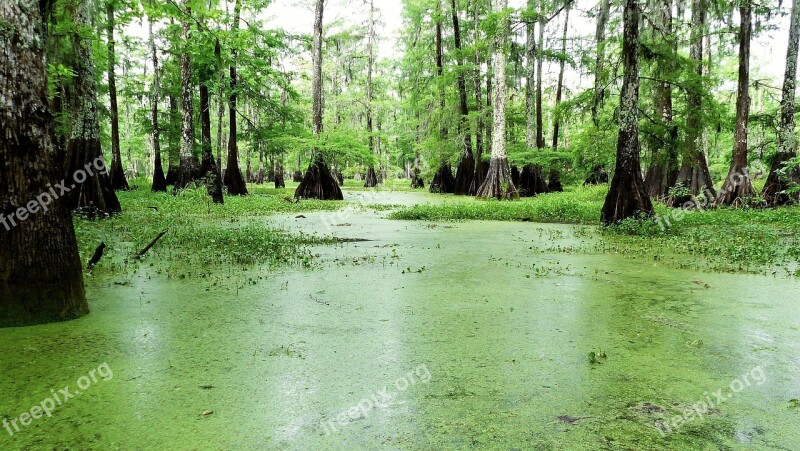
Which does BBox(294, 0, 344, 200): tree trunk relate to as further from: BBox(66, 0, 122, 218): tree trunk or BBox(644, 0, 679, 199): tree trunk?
BBox(644, 0, 679, 199): tree trunk

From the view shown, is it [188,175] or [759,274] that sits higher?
[188,175]

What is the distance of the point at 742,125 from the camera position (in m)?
10.5

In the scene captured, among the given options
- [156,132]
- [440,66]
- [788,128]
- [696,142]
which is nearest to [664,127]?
[696,142]

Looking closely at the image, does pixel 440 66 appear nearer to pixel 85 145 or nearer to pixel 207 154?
pixel 207 154

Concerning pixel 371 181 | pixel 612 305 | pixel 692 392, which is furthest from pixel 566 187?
pixel 692 392

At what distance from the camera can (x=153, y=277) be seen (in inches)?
165

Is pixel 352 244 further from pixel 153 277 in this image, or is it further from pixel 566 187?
pixel 566 187

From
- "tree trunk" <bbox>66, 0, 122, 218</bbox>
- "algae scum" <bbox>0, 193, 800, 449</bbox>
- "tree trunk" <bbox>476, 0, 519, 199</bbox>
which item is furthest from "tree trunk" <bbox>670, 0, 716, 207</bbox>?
"tree trunk" <bbox>66, 0, 122, 218</bbox>

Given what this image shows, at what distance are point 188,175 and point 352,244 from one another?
32.3 feet

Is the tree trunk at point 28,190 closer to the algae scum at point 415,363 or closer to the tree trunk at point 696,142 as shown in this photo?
the algae scum at point 415,363

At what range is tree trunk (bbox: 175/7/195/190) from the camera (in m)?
13.3

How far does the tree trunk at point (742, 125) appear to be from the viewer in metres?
10.4

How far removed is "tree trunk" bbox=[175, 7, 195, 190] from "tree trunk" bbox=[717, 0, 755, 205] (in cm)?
1375

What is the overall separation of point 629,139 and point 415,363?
692cm
